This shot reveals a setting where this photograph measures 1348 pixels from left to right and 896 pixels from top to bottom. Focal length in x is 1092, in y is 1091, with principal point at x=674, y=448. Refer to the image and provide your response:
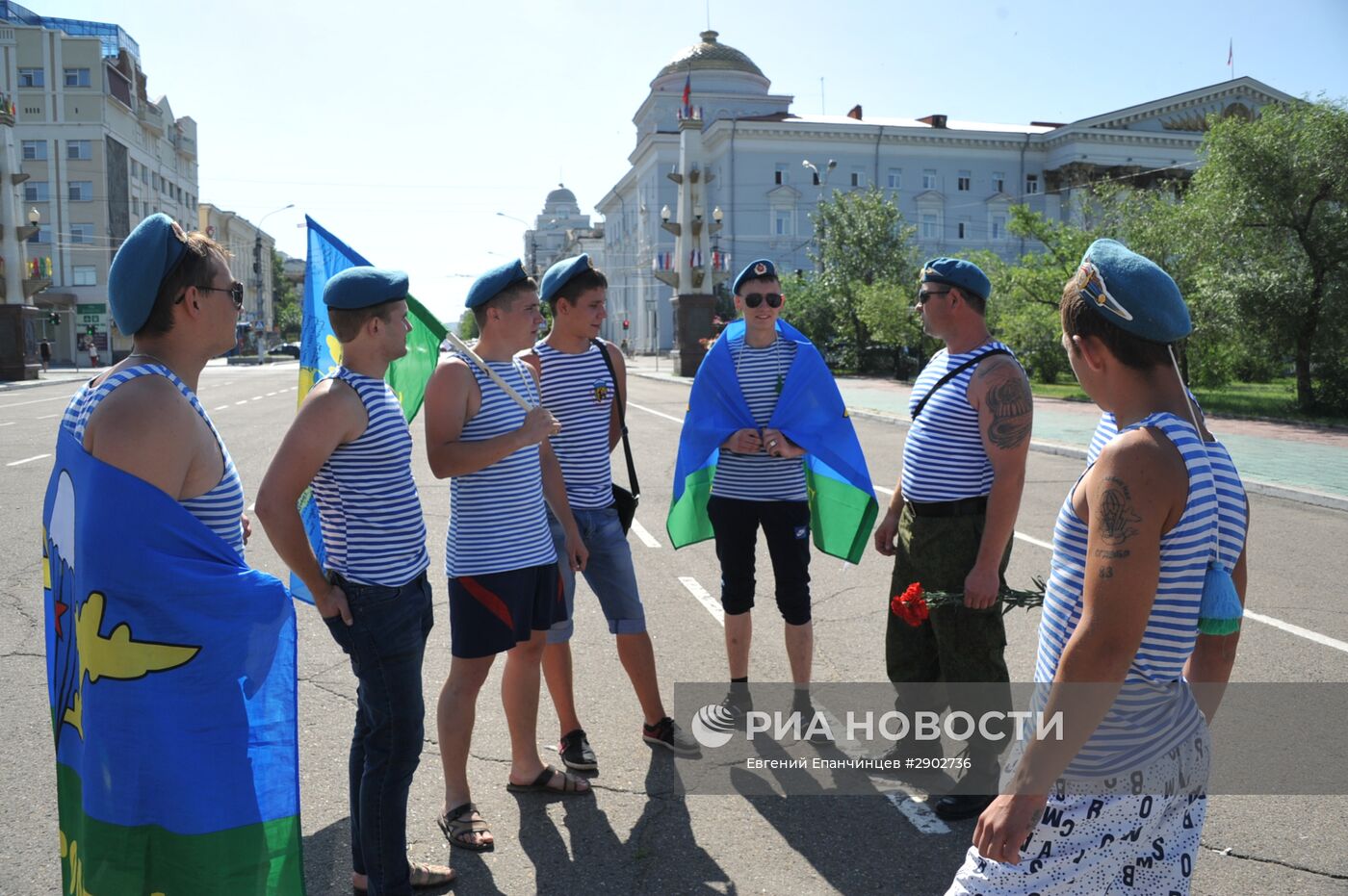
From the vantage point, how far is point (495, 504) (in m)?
3.98

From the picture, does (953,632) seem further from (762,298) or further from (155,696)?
(155,696)

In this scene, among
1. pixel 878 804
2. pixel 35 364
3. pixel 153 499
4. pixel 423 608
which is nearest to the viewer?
pixel 153 499

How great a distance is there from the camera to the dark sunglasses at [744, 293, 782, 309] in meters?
5.06

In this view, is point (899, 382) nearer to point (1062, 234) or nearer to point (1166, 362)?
point (1062, 234)

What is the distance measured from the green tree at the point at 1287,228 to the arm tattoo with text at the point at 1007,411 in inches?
867

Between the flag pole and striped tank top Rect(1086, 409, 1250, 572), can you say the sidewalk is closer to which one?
the flag pole

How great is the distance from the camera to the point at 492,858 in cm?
381

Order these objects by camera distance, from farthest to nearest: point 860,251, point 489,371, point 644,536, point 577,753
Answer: point 860,251 → point 644,536 → point 577,753 → point 489,371

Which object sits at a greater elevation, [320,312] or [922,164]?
[922,164]

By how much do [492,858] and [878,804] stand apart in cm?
150

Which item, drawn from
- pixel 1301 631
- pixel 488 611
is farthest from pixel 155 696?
pixel 1301 631

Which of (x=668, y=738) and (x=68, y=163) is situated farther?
(x=68, y=163)

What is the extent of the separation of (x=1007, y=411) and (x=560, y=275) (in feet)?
6.29

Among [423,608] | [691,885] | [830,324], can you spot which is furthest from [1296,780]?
[830,324]
